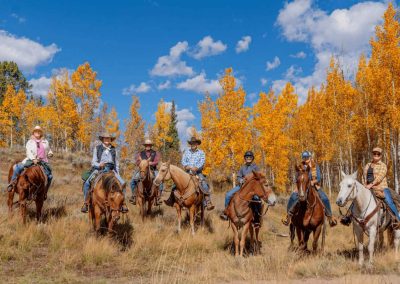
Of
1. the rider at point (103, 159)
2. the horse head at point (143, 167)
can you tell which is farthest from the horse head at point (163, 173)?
the rider at point (103, 159)

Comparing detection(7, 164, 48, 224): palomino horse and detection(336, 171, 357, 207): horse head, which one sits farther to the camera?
detection(7, 164, 48, 224): palomino horse

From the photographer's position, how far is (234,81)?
23.6 meters

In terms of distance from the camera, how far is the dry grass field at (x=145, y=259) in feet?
20.8

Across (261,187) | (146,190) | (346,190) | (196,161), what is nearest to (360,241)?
(346,190)

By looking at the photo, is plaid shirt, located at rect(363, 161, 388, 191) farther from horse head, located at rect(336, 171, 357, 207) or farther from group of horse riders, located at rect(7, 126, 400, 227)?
horse head, located at rect(336, 171, 357, 207)

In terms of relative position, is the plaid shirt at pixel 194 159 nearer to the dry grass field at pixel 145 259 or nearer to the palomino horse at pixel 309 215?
the dry grass field at pixel 145 259

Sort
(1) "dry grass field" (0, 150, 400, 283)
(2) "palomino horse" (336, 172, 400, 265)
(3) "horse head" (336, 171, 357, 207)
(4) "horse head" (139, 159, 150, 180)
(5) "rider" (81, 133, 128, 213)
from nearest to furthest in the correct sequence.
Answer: (1) "dry grass field" (0, 150, 400, 283)
(3) "horse head" (336, 171, 357, 207)
(2) "palomino horse" (336, 172, 400, 265)
(5) "rider" (81, 133, 128, 213)
(4) "horse head" (139, 159, 150, 180)

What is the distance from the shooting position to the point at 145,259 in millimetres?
8062

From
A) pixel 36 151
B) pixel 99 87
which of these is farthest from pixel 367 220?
pixel 99 87

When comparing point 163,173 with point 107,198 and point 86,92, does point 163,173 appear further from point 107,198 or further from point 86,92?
point 86,92

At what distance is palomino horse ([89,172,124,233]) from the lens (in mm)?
7289

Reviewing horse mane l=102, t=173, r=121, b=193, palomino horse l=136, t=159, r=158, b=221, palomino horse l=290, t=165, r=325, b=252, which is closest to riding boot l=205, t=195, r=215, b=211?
palomino horse l=136, t=159, r=158, b=221

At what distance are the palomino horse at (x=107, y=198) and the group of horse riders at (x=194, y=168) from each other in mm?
193

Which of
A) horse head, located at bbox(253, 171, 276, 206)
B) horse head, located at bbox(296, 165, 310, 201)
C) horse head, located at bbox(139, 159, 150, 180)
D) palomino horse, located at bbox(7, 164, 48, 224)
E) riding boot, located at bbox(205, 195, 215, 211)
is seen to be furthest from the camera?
riding boot, located at bbox(205, 195, 215, 211)
